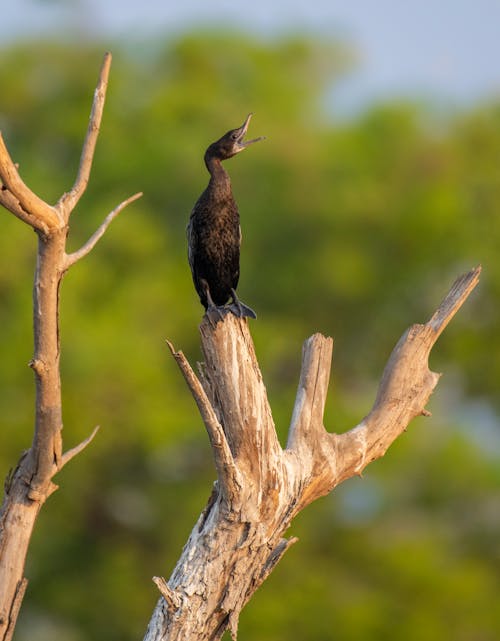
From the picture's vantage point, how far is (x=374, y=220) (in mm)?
19234

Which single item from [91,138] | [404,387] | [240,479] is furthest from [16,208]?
[404,387]

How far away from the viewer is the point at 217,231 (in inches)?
238

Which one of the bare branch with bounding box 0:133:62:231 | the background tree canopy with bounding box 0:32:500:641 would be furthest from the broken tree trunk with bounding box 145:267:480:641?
the background tree canopy with bounding box 0:32:500:641

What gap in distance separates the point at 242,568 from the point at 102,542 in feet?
39.4

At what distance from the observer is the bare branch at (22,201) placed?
4.13 metres

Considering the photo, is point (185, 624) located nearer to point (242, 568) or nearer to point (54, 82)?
point (242, 568)

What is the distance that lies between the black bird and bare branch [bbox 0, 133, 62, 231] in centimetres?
155

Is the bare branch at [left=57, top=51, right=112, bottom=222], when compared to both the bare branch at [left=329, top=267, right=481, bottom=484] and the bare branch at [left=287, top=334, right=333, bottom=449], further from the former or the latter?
the bare branch at [left=329, top=267, right=481, bottom=484]

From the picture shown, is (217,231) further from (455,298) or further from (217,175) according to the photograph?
(455,298)

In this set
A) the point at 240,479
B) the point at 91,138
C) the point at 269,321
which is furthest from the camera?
the point at 269,321

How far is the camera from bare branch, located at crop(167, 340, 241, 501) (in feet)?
14.2

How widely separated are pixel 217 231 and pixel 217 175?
0.29 metres

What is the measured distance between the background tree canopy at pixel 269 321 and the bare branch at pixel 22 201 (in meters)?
10.4

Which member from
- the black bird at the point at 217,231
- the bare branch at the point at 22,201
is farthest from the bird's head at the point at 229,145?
the bare branch at the point at 22,201
